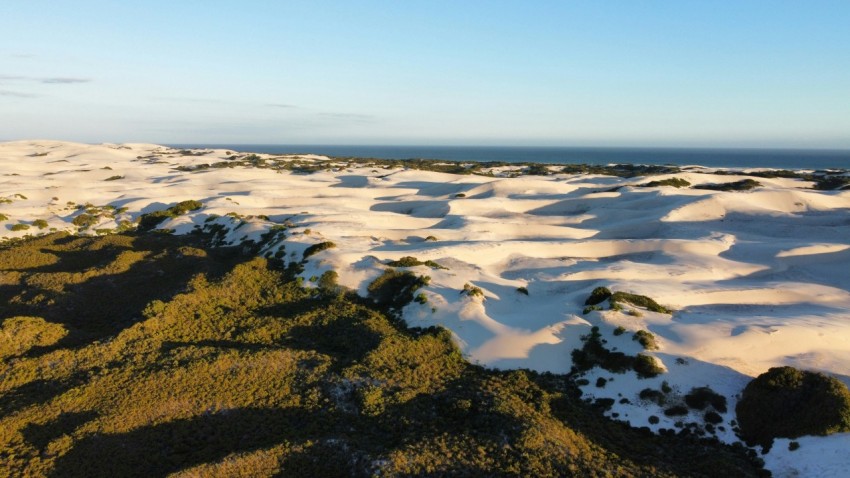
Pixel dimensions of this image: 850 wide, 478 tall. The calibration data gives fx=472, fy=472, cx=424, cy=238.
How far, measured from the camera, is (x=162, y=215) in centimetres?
5325

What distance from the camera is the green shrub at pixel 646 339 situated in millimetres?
21500

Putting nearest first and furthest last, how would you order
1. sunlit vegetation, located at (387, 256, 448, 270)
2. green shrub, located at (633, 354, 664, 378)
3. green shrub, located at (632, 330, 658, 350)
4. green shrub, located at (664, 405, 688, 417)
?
green shrub, located at (664, 405, 688, 417)
green shrub, located at (633, 354, 664, 378)
green shrub, located at (632, 330, 658, 350)
sunlit vegetation, located at (387, 256, 448, 270)

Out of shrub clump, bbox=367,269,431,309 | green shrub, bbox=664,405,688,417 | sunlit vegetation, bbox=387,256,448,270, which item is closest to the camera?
green shrub, bbox=664,405,688,417

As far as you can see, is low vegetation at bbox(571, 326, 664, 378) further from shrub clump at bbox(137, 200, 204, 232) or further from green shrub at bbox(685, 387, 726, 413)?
shrub clump at bbox(137, 200, 204, 232)

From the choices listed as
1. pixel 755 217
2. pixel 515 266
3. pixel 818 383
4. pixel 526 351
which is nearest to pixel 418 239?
pixel 515 266

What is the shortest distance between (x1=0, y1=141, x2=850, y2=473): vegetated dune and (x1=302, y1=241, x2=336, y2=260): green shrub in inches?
35.1

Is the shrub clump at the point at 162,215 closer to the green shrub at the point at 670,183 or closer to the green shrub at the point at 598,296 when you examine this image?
the green shrub at the point at 598,296

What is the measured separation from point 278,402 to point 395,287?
12.4m

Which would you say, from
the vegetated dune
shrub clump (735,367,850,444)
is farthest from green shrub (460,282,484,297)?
shrub clump (735,367,850,444)

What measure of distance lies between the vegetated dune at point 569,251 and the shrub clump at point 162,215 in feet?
3.59

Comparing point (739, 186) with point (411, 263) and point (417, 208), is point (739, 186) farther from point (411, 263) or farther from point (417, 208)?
point (411, 263)

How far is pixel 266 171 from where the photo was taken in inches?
3728

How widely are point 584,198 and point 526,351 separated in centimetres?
4344

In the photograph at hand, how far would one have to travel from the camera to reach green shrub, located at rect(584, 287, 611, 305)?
86.3 ft
